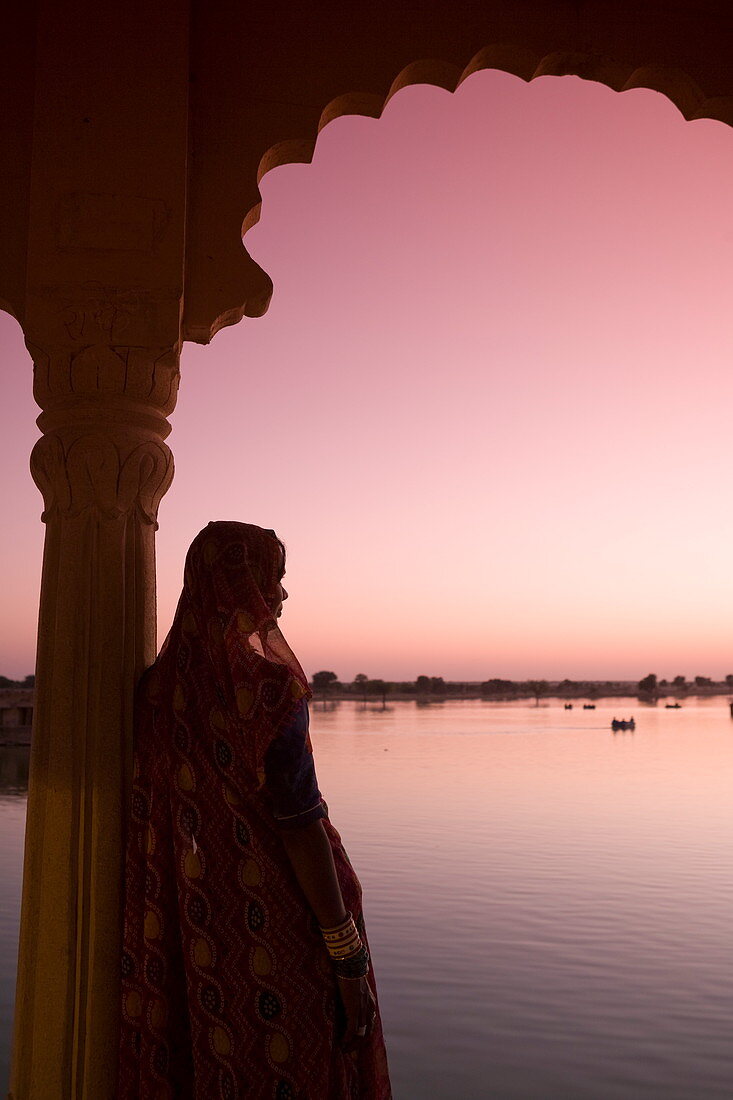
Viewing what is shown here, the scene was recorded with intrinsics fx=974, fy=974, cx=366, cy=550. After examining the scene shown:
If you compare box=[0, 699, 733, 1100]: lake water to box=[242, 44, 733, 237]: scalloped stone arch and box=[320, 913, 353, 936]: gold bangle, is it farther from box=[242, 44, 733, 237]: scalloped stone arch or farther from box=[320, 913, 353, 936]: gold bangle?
box=[242, 44, 733, 237]: scalloped stone arch

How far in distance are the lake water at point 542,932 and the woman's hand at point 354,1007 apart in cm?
249

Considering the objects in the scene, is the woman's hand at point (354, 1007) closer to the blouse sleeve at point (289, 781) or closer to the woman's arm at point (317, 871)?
the woman's arm at point (317, 871)

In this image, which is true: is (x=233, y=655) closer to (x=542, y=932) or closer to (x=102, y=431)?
(x=102, y=431)

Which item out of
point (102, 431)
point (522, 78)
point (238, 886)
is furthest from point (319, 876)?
point (522, 78)

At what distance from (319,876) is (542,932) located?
5274mm

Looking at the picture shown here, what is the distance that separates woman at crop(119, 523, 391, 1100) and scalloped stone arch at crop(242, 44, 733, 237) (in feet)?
2.59

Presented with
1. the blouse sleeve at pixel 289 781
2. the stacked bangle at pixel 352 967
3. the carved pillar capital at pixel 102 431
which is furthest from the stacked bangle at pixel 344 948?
the carved pillar capital at pixel 102 431

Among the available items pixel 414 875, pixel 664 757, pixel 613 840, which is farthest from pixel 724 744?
pixel 414 875

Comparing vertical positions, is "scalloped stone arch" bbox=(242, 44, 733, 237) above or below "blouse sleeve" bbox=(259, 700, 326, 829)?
above

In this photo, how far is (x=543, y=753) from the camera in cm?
2402

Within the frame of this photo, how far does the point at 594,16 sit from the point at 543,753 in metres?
23.3

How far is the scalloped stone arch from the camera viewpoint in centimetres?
176

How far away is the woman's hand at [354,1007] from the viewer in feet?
4.09

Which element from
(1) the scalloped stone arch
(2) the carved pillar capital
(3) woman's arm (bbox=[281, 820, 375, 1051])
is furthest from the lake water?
(1) the scalloped stone arch
